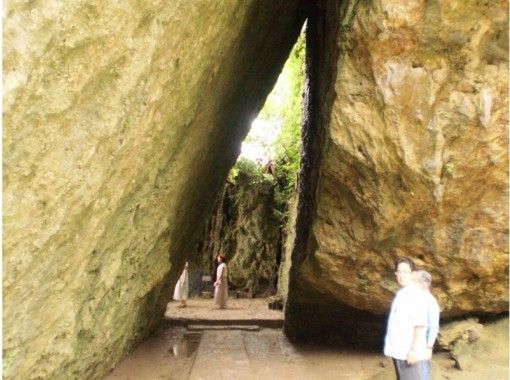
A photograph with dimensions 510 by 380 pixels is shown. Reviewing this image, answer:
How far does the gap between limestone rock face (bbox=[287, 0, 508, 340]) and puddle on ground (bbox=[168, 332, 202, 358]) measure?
9.51ft

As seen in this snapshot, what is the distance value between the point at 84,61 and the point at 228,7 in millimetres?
2347

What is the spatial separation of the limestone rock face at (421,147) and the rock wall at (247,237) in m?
10.4

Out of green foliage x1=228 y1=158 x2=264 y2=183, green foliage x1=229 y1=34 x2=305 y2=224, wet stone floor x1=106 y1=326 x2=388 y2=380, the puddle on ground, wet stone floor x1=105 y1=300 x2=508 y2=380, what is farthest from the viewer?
green foliage x1=228 y1=158 x2=264 y2=183

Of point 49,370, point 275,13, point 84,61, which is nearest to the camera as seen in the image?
point 84,61

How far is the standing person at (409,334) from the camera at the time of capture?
152 inches

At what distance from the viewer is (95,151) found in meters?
3.35

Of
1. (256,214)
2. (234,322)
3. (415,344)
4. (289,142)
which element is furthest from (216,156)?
(256,214)

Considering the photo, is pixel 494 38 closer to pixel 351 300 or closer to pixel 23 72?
pixel 351 300

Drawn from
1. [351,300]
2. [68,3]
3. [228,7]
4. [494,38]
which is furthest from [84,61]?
[351,300]

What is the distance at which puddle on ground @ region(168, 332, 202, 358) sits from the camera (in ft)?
25.4

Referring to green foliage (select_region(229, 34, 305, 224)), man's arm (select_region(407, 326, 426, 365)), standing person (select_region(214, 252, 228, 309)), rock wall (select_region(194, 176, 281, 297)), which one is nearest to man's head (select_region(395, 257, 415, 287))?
man's arm (select_region(407, 326, 426, 365))

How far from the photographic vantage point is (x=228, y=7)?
491 centimetres

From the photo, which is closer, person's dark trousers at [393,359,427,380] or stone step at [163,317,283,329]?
person's dark trousers at [393,359,427,380]

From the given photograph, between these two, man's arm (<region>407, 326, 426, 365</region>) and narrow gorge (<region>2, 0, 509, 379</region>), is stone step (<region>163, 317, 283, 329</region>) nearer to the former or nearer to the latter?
narrow gorge (<region>2, 0, 509, 379</region>)
